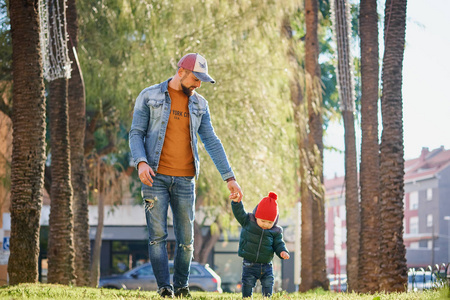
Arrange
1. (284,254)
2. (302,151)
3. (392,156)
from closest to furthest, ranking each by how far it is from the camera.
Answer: (284,254) < (392,156) < (302,151)

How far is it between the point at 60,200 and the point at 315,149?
776cm

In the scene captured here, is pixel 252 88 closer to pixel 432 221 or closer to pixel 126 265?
pixel 126 265

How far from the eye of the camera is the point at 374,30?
47.1 ft

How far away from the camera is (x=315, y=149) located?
59.1 ft

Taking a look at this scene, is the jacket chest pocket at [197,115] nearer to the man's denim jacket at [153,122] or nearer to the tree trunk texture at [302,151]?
the man's denim jacket at [153,122]

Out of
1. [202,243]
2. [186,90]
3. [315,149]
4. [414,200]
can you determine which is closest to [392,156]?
[315,149]

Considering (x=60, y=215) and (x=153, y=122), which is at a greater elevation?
(x=153, y=122)

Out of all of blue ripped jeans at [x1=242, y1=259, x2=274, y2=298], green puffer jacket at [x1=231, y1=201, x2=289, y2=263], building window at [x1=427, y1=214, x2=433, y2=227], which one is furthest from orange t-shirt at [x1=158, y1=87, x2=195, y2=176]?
building window at [x1=427, y1=214, x2=433, y2=227]

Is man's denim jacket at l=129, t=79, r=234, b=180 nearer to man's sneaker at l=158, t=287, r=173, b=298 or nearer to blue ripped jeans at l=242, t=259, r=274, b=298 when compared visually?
man's sneaker at l=158, t=287, r=173, b=298

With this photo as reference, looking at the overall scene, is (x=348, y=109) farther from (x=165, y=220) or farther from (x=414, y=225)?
(x=414, y=225)

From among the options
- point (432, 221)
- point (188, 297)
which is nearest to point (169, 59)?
point (188, 297)

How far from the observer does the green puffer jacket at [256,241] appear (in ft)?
24.1

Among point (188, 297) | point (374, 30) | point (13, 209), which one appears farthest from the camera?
point (374, 30)

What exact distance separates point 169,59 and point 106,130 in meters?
5.97
